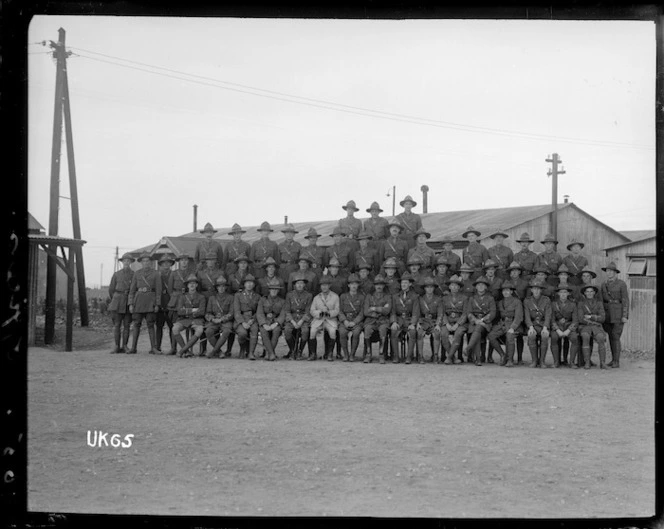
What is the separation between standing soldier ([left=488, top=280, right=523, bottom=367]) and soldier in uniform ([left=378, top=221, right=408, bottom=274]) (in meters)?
1.75

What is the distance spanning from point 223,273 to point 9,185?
6727 mm

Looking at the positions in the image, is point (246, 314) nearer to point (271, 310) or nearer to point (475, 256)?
point (271, 310)

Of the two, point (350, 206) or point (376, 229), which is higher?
point (350, 206)

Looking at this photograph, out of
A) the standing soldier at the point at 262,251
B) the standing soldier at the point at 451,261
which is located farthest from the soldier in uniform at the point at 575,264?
the standing soldier at the point at 262,251

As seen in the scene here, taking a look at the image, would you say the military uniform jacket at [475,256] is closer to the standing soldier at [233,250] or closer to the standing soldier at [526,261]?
the standing soldier at [526,261]

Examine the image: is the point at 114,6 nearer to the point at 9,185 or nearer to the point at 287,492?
the point at 9,185

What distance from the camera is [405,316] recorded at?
34.4 ft

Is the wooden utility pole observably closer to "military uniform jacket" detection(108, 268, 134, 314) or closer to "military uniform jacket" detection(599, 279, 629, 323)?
"military uniform jacket" detection(599, 279, 629, 323)

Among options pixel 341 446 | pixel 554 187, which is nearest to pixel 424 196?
pixel 554 187

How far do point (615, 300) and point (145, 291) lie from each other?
760 centimetres

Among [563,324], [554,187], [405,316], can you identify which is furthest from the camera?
[554,187]

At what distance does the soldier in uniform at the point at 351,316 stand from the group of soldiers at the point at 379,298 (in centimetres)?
2

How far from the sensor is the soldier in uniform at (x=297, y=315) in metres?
10.5

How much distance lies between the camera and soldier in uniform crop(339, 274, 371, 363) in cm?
1041
